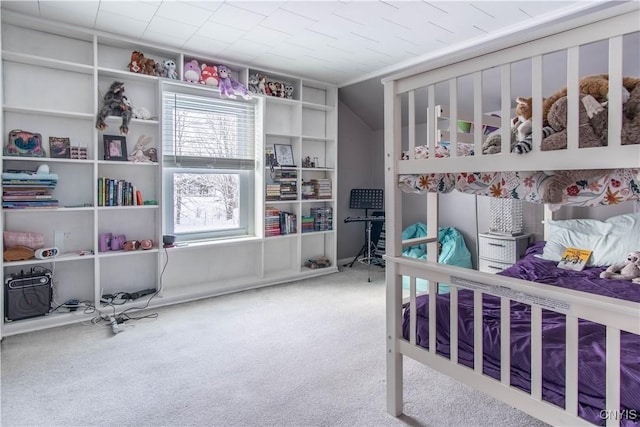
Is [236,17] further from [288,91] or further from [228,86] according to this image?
[288,91]

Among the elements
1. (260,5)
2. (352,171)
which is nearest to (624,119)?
(260,5)

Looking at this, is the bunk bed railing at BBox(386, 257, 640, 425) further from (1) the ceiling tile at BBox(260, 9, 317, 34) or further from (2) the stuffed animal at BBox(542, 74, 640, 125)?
(1) the ceiling tile at BBox(260, 9, 317, 34)

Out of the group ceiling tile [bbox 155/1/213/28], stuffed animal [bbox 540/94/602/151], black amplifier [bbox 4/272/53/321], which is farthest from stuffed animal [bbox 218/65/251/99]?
stuffed animal [bbox 540/94/602/151]

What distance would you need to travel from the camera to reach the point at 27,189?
8.68ft

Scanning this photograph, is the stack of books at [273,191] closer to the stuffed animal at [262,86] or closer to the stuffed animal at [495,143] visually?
the stuffed animal at [262,86]

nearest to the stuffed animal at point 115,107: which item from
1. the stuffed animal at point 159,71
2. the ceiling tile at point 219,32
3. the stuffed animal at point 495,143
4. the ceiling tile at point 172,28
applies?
the stuffed animal at point 159,71

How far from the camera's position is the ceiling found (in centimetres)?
244

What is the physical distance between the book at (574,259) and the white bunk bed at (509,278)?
164 cm

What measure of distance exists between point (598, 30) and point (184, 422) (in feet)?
6.76

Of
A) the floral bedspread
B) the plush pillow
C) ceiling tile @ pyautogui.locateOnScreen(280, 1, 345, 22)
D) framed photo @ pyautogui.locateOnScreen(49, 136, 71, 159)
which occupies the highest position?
ceiling tile @ pyautogui.locateOnScreen(280, 1, 345, 22)

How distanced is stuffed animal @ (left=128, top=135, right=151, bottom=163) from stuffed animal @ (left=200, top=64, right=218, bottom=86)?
0.74 meters

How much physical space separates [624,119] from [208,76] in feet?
10.7

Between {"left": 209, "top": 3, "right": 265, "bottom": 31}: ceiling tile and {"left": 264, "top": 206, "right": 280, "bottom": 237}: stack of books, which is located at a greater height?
{"left": 209, "top": 3, "right": 265, "bottom": 31}: ceiling tile

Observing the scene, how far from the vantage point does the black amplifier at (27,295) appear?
2.62 m
